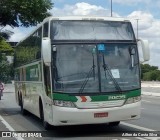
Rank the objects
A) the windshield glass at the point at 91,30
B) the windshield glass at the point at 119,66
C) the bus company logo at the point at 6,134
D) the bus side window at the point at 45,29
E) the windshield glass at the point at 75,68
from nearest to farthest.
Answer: the windshield glass at the point at 75,68 < the windshield glass at the point at 119,66 < the windshield glass at the point at 91,30 < the bus company logo at the point at 6,134 < the bus side window at the point at 45,29

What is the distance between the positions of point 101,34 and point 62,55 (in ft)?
4.45

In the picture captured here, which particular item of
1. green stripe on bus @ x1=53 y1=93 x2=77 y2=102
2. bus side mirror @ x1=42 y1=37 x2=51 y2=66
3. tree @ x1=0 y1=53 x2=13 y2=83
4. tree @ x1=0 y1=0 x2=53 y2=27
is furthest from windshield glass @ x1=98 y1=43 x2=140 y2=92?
tree @ x1=0 y1=53 x2=13 y2=83

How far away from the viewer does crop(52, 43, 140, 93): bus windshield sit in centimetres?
1214

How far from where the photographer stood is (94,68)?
12.3 metres

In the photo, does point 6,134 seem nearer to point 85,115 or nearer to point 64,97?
point 64,97

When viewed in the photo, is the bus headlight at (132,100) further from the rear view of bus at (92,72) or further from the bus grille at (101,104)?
the bus grille at (101,104)

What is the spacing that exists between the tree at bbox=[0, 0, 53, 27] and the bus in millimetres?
7024

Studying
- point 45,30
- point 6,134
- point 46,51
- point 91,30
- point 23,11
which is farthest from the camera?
point 23,11

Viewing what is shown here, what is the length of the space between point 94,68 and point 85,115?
1342 mm

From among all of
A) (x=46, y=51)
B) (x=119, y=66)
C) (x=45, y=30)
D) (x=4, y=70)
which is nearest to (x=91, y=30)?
(x=119, y=66)

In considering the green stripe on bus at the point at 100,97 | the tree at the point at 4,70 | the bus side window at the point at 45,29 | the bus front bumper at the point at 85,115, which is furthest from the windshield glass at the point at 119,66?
the tree at the point at 4,70

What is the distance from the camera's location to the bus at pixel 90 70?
39.3 feet

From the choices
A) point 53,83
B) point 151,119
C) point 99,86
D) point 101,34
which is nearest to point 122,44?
point 101,34

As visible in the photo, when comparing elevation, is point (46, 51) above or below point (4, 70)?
above
